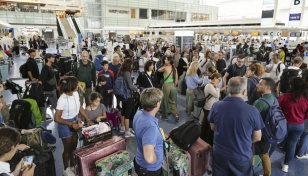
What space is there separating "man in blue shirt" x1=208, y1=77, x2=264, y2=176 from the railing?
4042 centimetres

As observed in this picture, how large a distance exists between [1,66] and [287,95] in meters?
10.5

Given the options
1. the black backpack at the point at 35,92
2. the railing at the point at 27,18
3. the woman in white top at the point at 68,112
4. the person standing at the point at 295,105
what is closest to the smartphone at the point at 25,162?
the woman in white top at the point at 68,112

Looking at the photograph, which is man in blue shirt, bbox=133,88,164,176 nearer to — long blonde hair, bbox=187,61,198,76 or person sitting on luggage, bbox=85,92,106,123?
person sitting on luggage, bbox=85,92,106,123

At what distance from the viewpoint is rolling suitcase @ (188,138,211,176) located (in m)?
2.61

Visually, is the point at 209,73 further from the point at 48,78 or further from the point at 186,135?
the point at 48,78

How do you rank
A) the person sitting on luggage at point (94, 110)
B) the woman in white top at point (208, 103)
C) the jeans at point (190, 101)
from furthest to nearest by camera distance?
the jeans at point (190, 101) → the woman in white top at point (208, 103) → the person sitting on luggage at point (94, 110)

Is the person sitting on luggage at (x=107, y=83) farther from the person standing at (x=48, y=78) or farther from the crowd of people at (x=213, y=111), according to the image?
the person standing at (x=48, y=78)

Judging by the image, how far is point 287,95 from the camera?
311cm

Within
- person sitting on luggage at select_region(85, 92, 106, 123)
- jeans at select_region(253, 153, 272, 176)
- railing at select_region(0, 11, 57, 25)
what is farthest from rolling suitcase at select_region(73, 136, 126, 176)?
railing at select_region(0, 11, 57, 25)

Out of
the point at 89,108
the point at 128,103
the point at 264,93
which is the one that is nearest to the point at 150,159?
the point at 264,93

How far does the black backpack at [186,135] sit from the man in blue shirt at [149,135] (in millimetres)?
482

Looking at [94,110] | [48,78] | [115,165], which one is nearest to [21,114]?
[94,110]

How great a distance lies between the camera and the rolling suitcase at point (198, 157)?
8.57 ft

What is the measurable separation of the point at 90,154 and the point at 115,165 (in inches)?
11.5
